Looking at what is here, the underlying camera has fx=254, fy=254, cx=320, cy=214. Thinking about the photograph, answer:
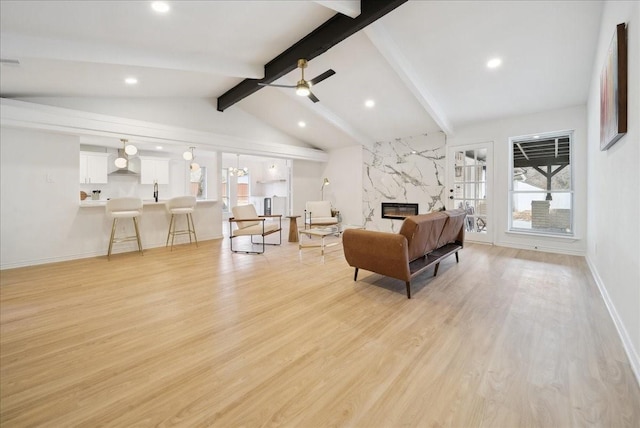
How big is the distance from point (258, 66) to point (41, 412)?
486 centimetres

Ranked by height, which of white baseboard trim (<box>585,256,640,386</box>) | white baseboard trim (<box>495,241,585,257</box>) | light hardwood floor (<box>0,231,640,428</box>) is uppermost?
white baseboard trim (<box>495,241,585,257</box>)

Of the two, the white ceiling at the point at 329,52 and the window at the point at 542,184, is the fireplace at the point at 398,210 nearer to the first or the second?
the window at the point at 542,184

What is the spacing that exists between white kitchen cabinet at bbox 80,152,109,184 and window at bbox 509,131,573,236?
379 inches

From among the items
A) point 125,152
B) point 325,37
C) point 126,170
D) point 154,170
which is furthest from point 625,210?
point 126,170

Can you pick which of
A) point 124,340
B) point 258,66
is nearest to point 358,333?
point 124,340

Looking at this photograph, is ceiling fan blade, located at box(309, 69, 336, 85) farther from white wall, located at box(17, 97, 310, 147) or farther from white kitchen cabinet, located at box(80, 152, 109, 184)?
white kitchen cabinet, located at box(80, 152, 109, 184)

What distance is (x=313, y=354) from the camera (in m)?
1.79

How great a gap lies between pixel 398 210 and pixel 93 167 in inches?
316

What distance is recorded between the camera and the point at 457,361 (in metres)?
1.70

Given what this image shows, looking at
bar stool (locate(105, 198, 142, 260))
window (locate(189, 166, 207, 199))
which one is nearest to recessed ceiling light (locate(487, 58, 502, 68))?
bar stool (locate(105, 198, 142, 260))

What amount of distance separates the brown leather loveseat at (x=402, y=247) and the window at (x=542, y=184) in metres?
2.98

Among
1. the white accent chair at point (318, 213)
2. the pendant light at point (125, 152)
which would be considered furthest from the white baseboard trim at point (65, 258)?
the white accent chair at point (318, 213)

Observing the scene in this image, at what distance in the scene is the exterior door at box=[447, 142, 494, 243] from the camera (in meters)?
5.43

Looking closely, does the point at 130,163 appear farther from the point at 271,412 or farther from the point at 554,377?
the point at 554,377
